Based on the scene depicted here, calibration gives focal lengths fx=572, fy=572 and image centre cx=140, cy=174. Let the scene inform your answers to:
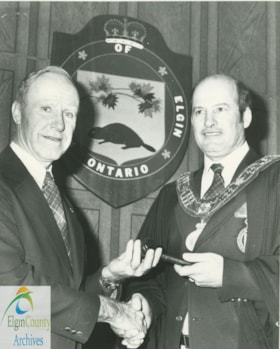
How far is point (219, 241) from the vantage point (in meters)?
2.25

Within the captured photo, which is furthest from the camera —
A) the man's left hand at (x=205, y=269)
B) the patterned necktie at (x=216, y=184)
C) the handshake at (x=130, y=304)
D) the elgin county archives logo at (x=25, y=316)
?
the patterned necktie at (x=216, y=184)

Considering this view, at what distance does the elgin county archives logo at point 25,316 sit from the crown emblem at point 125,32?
6.48ft

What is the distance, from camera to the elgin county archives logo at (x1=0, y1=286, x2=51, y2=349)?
195cm

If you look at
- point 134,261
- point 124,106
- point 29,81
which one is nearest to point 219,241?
point 134,261

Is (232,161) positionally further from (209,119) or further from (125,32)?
(125,32)

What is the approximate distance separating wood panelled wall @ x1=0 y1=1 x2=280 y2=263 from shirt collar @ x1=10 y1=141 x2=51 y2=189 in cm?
97

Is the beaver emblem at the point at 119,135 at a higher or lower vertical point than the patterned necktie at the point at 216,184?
higher

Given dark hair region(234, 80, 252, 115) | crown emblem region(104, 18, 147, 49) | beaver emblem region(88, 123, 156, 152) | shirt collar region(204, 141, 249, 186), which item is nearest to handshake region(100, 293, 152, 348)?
shirt collar region(204, 141, 249, 186)

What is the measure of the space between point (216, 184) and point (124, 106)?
48.6 inches

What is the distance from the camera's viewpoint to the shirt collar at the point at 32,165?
7.24ft

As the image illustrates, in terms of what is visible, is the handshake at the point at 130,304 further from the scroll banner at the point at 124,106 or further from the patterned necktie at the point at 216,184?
the scroll banner at the point at 124,106

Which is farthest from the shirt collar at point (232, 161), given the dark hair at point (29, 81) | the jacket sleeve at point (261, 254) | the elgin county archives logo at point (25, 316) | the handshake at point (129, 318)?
the elgin county archives logo at point (25, 316)

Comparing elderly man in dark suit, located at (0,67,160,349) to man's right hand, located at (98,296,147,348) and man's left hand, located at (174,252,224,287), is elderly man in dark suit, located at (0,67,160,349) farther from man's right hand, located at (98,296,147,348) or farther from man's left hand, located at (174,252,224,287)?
man's left hand, located at (174,252,224,287)

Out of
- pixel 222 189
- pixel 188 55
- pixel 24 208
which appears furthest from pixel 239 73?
pixel 24 208
